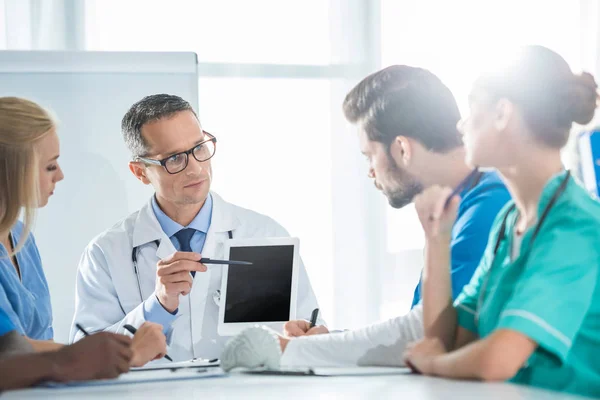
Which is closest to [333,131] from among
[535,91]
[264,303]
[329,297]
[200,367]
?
[329,297]

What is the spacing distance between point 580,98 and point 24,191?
1.41 m

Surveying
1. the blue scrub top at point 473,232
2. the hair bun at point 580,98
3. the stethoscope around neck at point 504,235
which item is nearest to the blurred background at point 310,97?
the blue scrub top at point 473,232

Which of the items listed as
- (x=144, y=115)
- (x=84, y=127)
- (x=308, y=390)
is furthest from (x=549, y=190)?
(x=84, y=127)

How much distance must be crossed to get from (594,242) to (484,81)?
39 centimetres

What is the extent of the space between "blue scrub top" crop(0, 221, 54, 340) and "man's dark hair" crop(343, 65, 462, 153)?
1.05m

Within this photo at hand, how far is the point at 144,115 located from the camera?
2.62 metres

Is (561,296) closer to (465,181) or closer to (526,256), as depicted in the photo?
(526,256)

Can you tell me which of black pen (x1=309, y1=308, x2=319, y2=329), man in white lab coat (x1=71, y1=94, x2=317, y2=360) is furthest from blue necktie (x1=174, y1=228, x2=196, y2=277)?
black pen (x1=309, y1=308, x2=319, y2=329)

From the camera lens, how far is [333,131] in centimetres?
398

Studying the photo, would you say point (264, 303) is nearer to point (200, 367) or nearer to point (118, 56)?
point (200, 367)

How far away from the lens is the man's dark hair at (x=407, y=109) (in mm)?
1891

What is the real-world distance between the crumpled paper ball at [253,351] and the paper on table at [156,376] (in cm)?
4

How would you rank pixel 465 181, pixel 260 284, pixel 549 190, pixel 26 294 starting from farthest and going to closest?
1. pixel 260 284
2. pixel 26 294
3. pixel 465 181
4. pixel 549 190

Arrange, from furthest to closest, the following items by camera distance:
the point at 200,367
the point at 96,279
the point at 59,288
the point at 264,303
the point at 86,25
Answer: the point at 86,25 → the point at 59,288 → the point at 96,279 → the point at 264,303 → the point at 200,367
